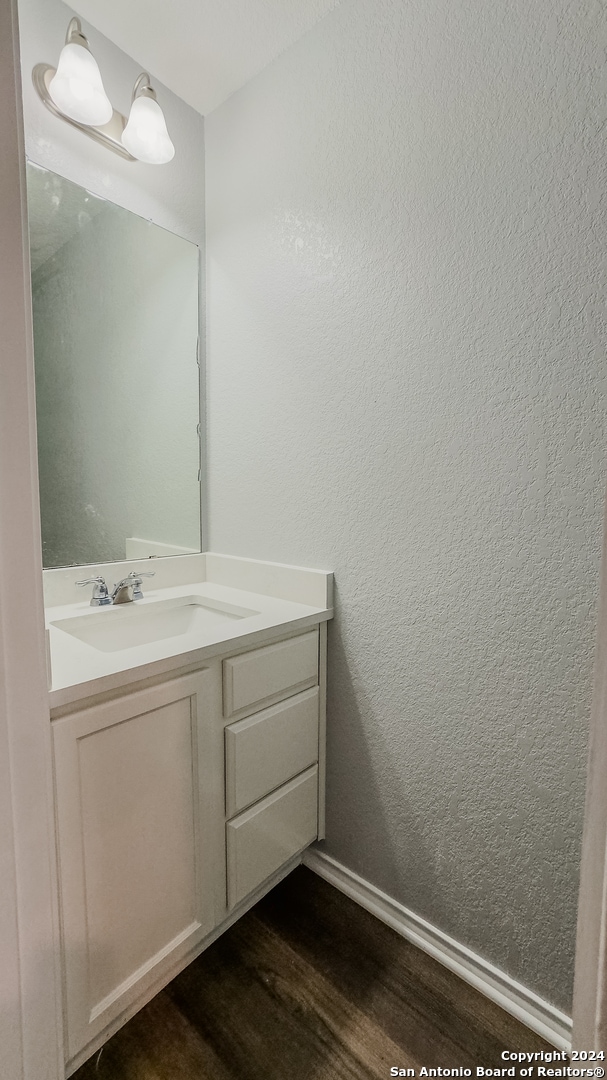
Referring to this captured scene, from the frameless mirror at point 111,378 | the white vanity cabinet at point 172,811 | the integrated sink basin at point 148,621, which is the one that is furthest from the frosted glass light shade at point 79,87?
the white vanity cabinet at point 172,811

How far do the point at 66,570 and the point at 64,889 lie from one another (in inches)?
31.3

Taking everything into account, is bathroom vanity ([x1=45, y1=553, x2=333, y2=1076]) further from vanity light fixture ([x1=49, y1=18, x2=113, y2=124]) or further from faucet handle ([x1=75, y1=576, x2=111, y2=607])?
vanity light fixture ([x1=49, y1=18, x2=113, y2=124])

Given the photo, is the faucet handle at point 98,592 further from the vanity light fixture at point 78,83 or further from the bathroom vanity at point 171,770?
the vanity light fixture at point 78,83

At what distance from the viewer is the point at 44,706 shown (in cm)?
68

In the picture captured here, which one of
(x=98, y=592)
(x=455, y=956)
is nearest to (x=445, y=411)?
(x=98, y=592)

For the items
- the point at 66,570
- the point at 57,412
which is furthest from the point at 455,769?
the point at 57,412

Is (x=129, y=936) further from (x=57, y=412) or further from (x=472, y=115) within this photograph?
(x=472, y=115)

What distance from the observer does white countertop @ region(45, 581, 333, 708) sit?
895 mm

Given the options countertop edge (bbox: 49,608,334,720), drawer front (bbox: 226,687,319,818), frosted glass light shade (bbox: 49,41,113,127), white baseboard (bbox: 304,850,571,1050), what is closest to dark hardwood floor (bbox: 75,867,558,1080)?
white baseboard (bbox: 304,850,571,1050)

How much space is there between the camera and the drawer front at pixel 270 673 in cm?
115

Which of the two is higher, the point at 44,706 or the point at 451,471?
the point at 451,471

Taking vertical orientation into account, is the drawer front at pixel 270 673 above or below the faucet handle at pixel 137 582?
below

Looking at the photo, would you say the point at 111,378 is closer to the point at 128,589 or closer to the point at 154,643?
the point at 128,589

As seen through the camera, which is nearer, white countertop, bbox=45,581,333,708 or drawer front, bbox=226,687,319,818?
white countertop, bbox=45,581,333,708
